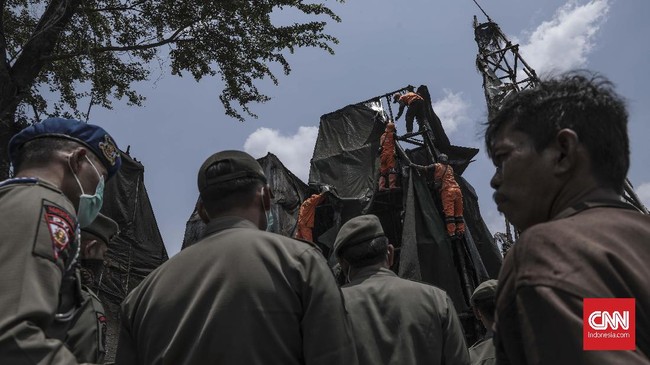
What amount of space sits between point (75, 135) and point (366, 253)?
1654 millimetres

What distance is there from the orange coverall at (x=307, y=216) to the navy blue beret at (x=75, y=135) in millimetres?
9528

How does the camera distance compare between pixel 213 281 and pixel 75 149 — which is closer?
pixel 213 281

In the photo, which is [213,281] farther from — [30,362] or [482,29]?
[482,29]

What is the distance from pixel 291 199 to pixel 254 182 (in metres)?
12.6

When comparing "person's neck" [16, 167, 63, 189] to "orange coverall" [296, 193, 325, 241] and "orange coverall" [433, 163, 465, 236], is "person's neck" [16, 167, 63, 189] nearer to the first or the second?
"orange coverall" [433, 163, 465, 236]

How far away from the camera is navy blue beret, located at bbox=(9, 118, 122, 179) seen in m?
1.93

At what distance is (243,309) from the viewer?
63.2 inches

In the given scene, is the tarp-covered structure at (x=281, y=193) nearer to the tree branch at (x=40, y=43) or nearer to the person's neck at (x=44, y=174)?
the tree branch at (x=40, y=43)

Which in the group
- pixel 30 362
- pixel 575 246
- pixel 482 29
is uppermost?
pixel 482 29

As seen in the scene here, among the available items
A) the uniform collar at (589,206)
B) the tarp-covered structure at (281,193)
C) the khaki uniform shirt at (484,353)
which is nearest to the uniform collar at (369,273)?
the khaki uniform shirt at (484,353)

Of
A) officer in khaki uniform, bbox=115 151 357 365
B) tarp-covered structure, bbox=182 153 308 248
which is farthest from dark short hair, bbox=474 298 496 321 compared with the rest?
tarp-covered structure, bbox=182 153 308 248

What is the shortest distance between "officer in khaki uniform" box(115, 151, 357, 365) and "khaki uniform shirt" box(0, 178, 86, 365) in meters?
0.29

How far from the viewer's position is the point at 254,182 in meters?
1.98

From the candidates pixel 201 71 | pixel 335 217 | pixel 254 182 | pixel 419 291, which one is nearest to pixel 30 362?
pixel 254 182
